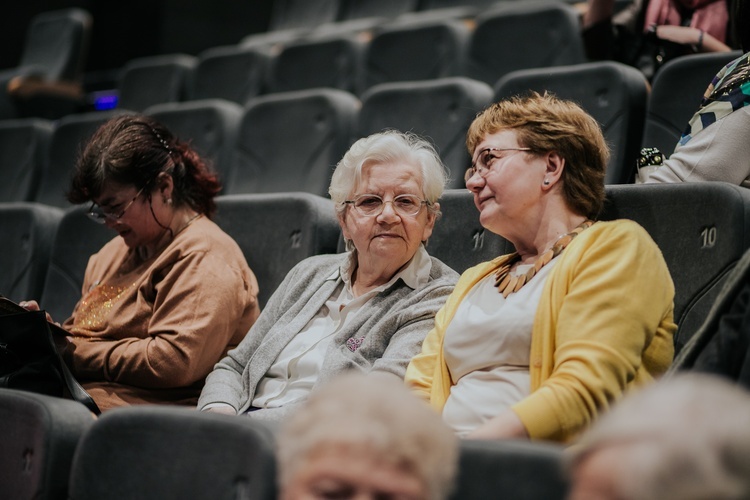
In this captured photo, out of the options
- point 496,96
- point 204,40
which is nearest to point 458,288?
point 496,96

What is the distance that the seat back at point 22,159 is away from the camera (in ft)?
8.56

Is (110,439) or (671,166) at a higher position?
(671,166)

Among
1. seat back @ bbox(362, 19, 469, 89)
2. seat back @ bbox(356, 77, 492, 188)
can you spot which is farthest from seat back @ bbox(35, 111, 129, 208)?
seat back @ bbox(356, 77, 492, 188)

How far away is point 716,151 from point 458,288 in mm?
417

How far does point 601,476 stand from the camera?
56cm

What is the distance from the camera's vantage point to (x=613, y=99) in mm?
1727

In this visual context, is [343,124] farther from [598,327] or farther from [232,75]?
[598,327]

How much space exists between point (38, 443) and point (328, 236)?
74cm

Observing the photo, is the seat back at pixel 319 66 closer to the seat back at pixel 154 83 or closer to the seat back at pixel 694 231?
the seat back at pixel 154 83

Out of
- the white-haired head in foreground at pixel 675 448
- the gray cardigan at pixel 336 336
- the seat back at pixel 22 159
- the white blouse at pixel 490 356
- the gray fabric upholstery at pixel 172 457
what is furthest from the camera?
the seat back at pixel 22 159

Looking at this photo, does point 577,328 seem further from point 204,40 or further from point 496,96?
point 204,40

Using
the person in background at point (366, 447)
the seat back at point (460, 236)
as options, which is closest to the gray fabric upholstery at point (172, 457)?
the person in background at point (366, 447)

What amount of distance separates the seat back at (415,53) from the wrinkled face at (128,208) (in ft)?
3.83

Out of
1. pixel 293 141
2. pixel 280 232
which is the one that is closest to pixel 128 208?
pixel 280 232
